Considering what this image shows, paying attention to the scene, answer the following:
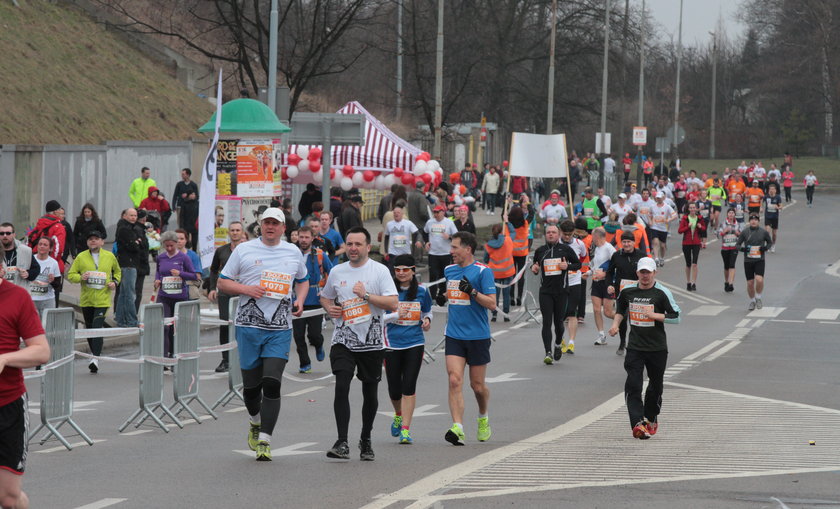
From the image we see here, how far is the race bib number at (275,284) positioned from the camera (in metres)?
10.1

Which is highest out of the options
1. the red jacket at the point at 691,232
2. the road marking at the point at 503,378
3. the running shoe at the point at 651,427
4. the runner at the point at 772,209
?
the runner at the point at 772,209

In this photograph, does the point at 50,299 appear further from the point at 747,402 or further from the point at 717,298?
the point at 717,298

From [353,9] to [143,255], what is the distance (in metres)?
14.5

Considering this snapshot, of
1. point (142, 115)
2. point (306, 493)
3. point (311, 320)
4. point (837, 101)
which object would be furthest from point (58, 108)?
point (837, 101)

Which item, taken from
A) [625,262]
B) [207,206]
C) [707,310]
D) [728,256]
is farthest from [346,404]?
[728,256]

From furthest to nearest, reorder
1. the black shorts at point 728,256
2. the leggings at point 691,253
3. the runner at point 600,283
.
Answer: the leggings at point 691,253 < the black shorts at point 728,256 < the runner at point 600,283

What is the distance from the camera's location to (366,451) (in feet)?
32.6

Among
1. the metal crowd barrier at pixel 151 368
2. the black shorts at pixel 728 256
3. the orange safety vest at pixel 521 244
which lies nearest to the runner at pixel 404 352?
the metal crowd barrier at pixel 151 368

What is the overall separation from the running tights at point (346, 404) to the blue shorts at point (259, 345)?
0.47m

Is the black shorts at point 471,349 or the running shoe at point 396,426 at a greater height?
the black shorts at point 471,349

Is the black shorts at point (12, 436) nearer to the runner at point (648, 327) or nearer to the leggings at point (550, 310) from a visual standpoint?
the runner at point (648, 327)

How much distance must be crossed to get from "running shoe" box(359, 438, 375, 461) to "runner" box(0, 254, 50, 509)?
3864 mm

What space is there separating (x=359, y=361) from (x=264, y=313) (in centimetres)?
79

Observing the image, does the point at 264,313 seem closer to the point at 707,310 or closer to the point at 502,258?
the point at 502,258
